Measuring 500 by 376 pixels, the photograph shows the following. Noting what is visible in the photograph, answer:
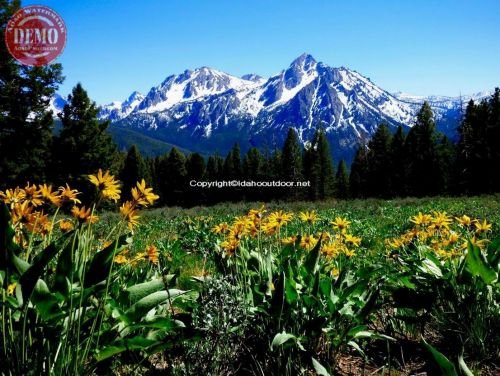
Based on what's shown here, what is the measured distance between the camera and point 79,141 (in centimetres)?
3403

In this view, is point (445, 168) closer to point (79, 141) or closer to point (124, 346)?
point (79, 141)

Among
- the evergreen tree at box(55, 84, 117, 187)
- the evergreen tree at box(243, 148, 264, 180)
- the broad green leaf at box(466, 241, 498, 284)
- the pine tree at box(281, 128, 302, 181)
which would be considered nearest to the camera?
the broad green leaf at box(466, 241, 498, 284)

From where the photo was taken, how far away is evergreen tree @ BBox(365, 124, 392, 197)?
5206 centimetres

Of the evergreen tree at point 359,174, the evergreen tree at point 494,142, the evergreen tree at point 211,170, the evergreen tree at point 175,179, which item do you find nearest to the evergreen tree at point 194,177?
the evergreen tree at point 175,179

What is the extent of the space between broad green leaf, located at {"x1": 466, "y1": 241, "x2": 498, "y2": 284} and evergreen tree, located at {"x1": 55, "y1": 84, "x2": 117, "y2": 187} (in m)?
33.9

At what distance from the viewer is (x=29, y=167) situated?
23.9 metres

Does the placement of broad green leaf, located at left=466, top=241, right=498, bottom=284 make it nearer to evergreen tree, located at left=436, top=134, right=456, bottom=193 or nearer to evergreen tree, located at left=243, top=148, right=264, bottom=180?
Answer: evergreen tree, located at left=436, top=134, right=456, bottom=193

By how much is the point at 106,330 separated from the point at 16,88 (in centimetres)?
2392

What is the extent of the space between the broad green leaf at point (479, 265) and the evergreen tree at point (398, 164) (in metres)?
48.8

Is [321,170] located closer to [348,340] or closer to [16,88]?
[16,88]

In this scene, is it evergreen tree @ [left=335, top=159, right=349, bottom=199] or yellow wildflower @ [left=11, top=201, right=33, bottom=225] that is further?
evergreen tree @ [left=335, top=159, right=349, bottom=199]

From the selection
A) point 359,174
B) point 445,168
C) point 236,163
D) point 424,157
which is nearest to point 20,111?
point 424,157

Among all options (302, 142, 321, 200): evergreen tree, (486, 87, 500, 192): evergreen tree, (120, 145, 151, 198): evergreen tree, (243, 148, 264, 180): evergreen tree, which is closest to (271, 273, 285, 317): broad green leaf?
(486, 87, 500, 192): evergreen tree

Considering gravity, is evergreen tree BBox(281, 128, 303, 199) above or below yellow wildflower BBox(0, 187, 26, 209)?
above
